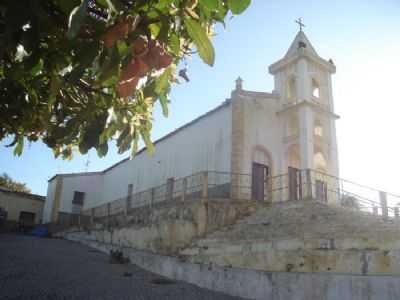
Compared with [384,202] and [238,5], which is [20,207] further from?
[238,5]

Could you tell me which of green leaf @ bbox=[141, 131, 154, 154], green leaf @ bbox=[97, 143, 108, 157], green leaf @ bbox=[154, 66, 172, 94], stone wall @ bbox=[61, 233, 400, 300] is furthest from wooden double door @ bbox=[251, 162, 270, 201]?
green leaf @ bbox=[154, 66, 172, 94]

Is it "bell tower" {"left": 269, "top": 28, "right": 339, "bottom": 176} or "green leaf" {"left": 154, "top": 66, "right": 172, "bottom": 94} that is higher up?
"bell tower" {"left": 269, "top": 28, "right": 339, "bottom": 176}

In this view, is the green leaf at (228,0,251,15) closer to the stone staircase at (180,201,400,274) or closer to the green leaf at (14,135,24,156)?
the green leaf at (14,135,24,156)

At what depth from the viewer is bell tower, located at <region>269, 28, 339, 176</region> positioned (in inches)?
619

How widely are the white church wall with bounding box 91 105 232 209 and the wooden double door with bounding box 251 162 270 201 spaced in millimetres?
1279

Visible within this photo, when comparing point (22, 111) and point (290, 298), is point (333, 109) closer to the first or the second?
point (290, 298)

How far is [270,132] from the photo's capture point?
53.1ft

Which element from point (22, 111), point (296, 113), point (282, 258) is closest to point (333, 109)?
point (296, 113)

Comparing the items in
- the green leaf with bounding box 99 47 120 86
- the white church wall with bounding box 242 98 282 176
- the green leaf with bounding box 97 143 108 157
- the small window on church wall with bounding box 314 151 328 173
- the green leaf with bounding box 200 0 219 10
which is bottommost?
the green leaf with bounding box 97 143 108 157

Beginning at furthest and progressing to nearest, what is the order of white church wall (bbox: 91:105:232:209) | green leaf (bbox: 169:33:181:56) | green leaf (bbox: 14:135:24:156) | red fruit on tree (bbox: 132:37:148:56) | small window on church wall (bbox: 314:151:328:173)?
1. small window on church wall (bbox: 314:151:328:173)
2. white church wall (bbox: 91:105:232:209)
3. green leaf (bbox: 14:135:24:156)
4. green leaf (bbox: 169:33:181:56)
5. red fruit on tree (bbox: 132:37:148:56)

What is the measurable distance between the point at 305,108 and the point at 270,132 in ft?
5.98

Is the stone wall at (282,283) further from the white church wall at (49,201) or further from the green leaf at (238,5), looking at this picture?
the white church wall at (49,201)

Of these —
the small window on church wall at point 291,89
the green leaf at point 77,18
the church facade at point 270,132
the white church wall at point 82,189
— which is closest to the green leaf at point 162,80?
the green leaf at point 77,18

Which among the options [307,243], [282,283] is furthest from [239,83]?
[282,283]
